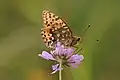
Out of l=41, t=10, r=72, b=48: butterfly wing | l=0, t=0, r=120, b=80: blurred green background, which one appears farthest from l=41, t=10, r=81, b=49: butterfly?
l=0, t=0, r=120, b=80: blurred green background

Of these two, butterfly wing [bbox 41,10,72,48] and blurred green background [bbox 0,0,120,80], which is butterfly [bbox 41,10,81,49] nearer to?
butterfly wing [bbox 41,10,72,48]

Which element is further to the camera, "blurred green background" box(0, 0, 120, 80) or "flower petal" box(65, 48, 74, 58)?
"blurred green background" box(0, 0, 120, 80)

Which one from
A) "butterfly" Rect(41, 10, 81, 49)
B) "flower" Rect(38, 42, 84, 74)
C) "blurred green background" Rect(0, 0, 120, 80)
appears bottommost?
"flower" Rect(38, 42, 84, 74)
